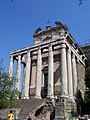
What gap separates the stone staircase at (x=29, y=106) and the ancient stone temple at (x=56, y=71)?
7.55 ft

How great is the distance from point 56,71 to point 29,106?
1181cm

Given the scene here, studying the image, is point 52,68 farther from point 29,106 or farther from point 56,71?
point 29,106

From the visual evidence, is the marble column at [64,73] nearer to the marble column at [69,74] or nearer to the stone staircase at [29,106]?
the marble column at [69,74]

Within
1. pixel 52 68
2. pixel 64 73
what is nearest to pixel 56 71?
pixel 52 68

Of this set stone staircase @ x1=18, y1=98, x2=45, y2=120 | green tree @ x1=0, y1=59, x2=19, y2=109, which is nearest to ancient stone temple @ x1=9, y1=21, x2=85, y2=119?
stone staircase @ x1=18, y1=98, x2=45, y2=120

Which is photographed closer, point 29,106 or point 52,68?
point 29,106

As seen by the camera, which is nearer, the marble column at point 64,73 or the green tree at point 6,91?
the green tree at point 6,91

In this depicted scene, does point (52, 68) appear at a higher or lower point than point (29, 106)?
higher

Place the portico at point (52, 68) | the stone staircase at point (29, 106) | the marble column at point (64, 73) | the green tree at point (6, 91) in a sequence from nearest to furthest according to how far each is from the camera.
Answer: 1. the green tree at point (6, 91)
2. the stone staircase at point (29, 106)
3. the marble column at point (64, 73)
4. the portico at point (52, 68)

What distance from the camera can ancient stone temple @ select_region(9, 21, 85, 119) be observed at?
30578 millimetres

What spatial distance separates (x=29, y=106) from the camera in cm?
2839

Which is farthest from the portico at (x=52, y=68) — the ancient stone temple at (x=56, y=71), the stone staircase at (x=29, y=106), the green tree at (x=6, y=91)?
the green tree at (x=6, y=91)

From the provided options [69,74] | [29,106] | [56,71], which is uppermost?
[56,71]

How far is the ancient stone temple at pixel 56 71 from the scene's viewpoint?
30.6m
